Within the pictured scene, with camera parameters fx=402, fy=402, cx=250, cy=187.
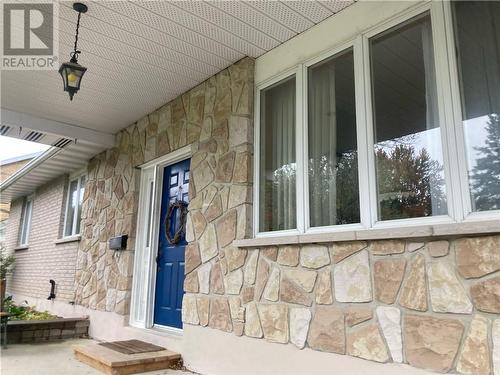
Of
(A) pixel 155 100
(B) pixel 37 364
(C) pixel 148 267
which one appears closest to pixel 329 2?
(A) pixel 155 100

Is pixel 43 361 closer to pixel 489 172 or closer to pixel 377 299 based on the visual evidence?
pixel 377 299

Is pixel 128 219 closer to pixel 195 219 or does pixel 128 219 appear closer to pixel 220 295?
pixel 195 219

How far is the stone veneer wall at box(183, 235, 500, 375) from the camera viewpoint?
1942mm

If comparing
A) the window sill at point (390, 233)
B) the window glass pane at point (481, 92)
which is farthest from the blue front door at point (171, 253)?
the window glass pane at point (481, 92)

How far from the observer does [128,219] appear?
4.95 meters

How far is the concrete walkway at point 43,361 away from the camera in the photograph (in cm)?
350

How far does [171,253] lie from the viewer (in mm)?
4340

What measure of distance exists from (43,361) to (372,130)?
371cm

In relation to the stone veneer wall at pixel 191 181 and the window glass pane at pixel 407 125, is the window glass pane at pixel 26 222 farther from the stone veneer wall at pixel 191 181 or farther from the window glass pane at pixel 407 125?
the window glass pane at pixel 407 125

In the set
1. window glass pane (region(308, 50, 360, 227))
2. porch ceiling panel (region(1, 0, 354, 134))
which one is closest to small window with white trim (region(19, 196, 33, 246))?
porch ceiling panel (region(1, 0, 354, 134))

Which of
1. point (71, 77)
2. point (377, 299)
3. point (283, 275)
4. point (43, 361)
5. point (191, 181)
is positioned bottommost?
point (43, 361)

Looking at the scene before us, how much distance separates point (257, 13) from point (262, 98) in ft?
2.48

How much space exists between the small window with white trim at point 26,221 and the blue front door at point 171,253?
5984mm

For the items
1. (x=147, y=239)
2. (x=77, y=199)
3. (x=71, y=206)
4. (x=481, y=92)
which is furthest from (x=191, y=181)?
(x=71, y=206)
